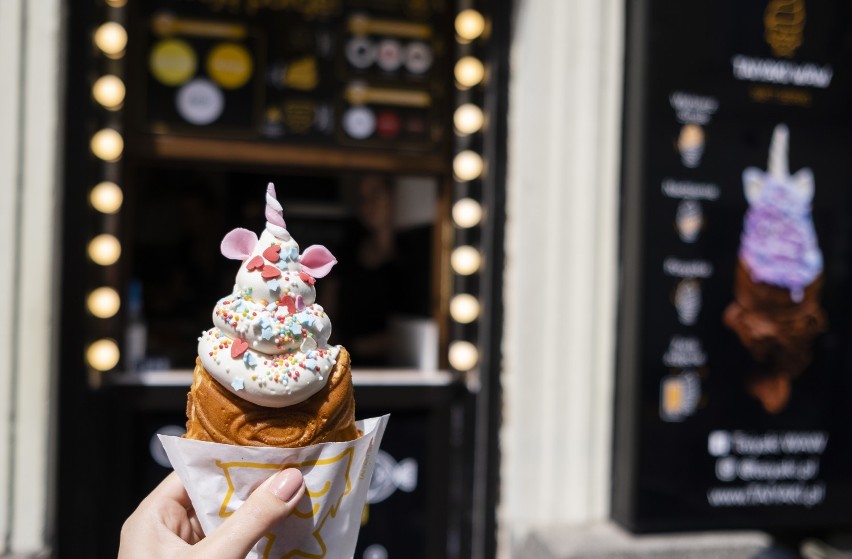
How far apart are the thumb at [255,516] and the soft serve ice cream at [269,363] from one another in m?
0.14

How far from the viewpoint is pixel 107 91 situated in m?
3.66

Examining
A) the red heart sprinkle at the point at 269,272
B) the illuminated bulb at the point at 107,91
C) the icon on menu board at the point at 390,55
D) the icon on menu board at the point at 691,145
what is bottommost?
the red heart sprinkle at the point at 269,272

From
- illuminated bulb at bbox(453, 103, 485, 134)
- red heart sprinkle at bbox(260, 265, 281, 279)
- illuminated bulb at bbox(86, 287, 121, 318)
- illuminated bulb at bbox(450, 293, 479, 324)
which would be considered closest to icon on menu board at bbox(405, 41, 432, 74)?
illuminated bulb at bbox(453, 103, 485, 134)

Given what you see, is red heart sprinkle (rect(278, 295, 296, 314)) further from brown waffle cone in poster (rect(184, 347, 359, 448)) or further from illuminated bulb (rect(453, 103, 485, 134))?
illuminated bulb (rect(453, 103, 485, 134))

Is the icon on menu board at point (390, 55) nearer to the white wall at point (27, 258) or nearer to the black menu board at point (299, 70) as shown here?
the black menu board at point (299, 70)

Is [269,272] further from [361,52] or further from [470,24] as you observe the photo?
[470,24]

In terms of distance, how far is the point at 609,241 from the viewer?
406cm

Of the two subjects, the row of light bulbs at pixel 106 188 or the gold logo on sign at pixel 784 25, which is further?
the gold logo on sign at pixel 784 25

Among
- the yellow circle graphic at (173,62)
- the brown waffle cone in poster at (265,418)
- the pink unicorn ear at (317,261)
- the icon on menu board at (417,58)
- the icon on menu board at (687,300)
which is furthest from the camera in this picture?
the icon on menu board at (417,58)

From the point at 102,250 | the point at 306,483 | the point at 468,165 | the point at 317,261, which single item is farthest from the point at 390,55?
the point at 306,483

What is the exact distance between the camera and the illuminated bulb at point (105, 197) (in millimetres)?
3660

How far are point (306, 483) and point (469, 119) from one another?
2790 mm

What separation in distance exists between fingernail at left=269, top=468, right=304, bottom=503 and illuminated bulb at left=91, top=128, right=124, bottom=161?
2543 mm

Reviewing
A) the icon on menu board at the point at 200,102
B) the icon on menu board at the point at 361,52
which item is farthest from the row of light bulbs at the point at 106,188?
the icon on menu board at the point at 361,52
